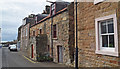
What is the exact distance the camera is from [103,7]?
5.88 m

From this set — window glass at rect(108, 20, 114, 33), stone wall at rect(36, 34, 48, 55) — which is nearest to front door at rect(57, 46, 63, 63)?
Result: stone wall at rect(36, 34, 48, 55)

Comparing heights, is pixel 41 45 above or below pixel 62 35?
below

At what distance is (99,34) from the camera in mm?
6055

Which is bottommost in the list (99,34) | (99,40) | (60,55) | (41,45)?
(60,55)

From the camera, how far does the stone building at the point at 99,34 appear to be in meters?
5.19

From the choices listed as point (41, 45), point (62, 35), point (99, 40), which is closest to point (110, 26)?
point (99, 40)

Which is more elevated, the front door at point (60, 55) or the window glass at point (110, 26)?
the window glass at point (110, 26)

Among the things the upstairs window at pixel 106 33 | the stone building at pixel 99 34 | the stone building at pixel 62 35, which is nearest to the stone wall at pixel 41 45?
the stone building at pixel 62 35

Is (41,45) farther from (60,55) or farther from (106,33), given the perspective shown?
(106,33)

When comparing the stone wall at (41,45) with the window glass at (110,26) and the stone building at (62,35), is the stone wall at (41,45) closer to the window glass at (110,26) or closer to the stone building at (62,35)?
the stone building at (62,35)

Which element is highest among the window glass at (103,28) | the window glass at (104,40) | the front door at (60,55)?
the window glass at (103,28)

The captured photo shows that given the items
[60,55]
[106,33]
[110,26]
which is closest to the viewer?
[110,26]

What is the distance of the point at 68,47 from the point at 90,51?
447 cm

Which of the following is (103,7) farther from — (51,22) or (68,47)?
(51,22)
